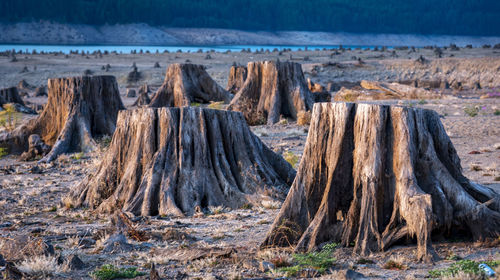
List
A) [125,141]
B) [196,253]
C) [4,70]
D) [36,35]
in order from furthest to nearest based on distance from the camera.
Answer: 1. [36,35]
2. [4,70]
3. [125,141]
4. [196,253]

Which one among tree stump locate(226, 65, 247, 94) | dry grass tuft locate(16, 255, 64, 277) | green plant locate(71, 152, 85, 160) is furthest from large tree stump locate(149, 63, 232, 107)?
dry grass tuft locate(16, 255, 64, 277)

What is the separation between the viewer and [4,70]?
46531 millimetres

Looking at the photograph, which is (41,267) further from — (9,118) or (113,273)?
(9,118)

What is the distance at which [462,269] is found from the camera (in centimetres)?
541

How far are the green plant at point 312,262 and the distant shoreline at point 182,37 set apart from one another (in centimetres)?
10772

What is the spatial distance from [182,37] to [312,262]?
115392 mm

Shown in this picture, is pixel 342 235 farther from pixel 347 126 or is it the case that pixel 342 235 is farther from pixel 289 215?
pixel 347 126

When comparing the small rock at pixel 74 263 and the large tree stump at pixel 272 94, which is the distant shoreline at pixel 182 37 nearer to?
the large tree stump at pixel 272 94

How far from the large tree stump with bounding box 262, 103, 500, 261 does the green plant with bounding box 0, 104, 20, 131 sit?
14.1m

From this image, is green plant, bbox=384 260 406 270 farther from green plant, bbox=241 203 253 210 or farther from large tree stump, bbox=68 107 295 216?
large tree stump, bbox=68 107 295 216

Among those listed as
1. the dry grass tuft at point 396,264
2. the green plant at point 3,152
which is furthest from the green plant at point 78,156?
the dry grass tuft at point 396,264

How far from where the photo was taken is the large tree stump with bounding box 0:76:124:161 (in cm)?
1574

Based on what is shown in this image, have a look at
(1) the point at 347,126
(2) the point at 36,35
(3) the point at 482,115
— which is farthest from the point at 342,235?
(2) the point at 36,35

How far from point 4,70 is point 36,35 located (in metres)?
66.6
